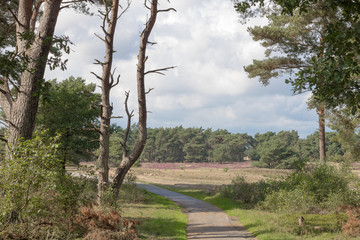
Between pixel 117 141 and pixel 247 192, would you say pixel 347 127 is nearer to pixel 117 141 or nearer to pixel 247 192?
pixel 247 192

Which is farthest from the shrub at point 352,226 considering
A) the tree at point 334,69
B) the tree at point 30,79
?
the tree at point 30,79

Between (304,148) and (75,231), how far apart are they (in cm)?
10193

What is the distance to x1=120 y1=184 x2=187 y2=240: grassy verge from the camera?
1089 cm

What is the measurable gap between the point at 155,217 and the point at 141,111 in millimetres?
4911

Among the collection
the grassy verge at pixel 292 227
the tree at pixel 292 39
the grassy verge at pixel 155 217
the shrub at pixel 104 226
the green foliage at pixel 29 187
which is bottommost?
the grassy verge at pixel 155 217

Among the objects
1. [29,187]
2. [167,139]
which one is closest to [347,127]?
[29,187]

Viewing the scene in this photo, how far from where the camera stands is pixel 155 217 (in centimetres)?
1413

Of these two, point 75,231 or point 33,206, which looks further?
point 75,231

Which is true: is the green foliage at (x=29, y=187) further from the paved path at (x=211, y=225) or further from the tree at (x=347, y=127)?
the tree at (x=347, y=127)

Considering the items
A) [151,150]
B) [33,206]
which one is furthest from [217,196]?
[151,150]

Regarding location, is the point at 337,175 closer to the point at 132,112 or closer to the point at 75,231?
the point at 132,112

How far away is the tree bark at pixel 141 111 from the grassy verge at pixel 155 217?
1.59 m

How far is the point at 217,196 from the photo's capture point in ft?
72.1

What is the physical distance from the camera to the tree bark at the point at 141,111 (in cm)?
1338
